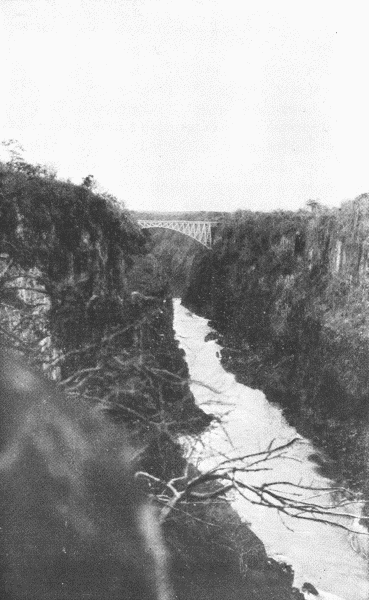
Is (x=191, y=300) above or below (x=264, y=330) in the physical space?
above

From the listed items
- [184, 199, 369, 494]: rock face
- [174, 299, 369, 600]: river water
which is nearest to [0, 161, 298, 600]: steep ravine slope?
[174, 299, 369, 600]: river water

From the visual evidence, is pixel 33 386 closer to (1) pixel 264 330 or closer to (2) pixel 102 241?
(2) pixel 102 241

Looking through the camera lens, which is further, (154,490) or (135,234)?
(135,234)

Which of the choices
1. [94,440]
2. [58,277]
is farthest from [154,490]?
[58,277]

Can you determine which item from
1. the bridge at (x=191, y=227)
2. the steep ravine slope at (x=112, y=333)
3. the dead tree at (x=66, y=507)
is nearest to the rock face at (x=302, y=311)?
the bridge at (x=191, y=227)

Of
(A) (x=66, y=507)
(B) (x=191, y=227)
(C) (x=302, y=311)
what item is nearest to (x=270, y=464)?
(C) (x=302, y=311)

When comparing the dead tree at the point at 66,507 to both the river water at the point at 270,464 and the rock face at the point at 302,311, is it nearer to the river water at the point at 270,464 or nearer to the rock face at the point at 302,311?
the river water at the point at 270,464
